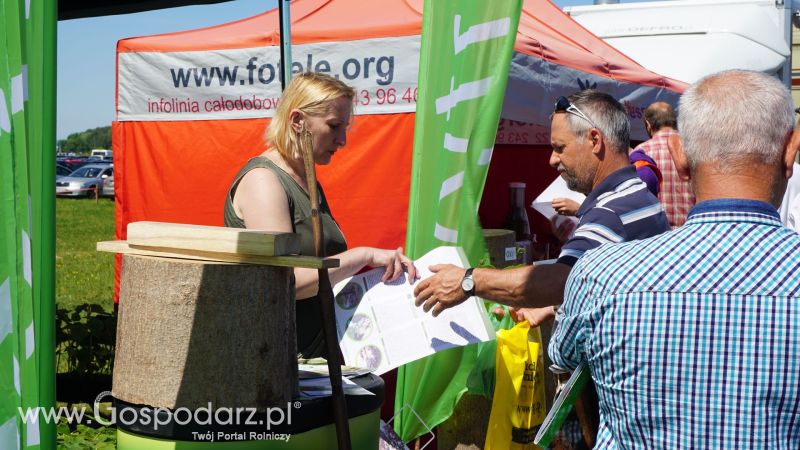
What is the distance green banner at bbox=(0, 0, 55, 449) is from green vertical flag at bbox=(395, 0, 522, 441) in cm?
179

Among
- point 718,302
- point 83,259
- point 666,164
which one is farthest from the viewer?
point 83,259

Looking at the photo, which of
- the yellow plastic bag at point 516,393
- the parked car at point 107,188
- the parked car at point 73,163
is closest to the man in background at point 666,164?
the yellow plastic bag at point 516,393

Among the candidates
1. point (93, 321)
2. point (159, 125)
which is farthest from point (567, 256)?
point (159, 125)

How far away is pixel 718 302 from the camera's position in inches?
57.1

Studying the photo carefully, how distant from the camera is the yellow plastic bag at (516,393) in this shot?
3918mm

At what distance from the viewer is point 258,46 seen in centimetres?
574

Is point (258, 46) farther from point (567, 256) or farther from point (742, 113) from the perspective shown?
point (742, 113)

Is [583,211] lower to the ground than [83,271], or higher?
higher

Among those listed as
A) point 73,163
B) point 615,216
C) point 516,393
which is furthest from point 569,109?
point 73,163

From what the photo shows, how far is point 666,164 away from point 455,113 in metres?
2.93

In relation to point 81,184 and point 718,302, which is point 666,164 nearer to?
point 718,302

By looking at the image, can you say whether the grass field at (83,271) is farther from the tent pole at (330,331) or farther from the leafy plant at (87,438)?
the tent pole at (330,331)

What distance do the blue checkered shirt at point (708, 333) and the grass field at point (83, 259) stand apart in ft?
26.6

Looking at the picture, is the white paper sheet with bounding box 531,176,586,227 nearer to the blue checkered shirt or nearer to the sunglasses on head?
the sunglasses on head
